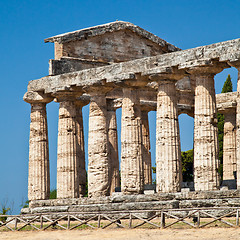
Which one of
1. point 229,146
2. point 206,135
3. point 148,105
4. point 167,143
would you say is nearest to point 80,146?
point 148,105

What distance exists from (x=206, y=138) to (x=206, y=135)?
0.58ft

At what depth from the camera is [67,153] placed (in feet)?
174

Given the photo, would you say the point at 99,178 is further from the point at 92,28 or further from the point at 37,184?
the point at 92,28

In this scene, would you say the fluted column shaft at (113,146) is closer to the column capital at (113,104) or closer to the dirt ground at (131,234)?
the column capital at (113,104)

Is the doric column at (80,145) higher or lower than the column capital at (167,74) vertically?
lower

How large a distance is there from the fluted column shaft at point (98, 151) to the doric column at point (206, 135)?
23.5ft

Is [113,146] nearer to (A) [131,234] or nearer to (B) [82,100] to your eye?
(B) [82,100]

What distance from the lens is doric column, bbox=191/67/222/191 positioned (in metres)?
45.3

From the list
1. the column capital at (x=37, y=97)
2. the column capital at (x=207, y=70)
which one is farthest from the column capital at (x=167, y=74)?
the column capital at (x=37, y=97)

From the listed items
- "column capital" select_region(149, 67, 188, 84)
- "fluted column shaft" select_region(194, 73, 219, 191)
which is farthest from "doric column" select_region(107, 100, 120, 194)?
"fluted column shaft" select_region(194, 73, 219, 191)

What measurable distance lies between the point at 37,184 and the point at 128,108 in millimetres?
9370

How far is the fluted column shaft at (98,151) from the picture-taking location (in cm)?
5047

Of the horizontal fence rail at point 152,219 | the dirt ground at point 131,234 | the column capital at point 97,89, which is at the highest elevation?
the column capital at point 97,89

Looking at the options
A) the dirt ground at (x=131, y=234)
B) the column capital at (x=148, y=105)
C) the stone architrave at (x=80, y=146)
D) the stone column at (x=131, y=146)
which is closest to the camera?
the dirt ground at (x=131, y=234)
